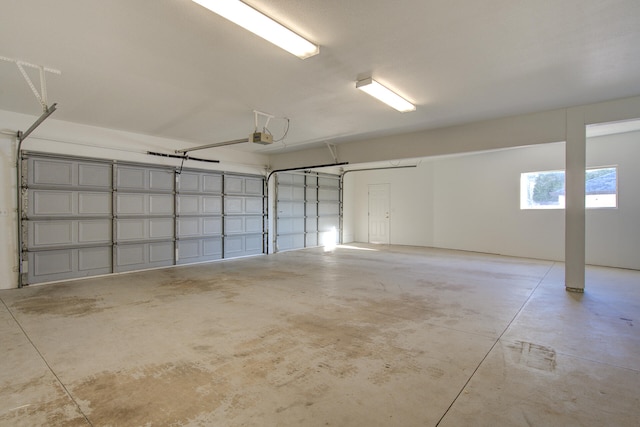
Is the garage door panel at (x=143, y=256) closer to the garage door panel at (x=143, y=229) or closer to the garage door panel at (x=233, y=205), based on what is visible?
the garage door panel at (x=143, y=229)

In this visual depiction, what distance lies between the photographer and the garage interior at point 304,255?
2.16m

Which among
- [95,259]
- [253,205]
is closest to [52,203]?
[95,259]

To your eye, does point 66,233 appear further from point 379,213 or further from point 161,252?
point 379,213

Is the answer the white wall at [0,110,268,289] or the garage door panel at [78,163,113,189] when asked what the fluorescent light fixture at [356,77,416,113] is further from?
the garage door panel at [78,163,113,189]

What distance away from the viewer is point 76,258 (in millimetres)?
5516

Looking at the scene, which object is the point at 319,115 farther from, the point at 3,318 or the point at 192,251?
the point at 3,318

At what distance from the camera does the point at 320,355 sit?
2633 millimetres

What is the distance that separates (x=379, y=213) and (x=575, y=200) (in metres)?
6.62

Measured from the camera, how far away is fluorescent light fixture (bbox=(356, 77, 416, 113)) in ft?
11.9

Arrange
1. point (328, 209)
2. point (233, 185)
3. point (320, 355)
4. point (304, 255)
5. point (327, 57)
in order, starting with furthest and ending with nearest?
1. point (328, 209)
2. point (304, 255)
3. point (233, 185)
4. point (327, 57)
5. point (320, 355)

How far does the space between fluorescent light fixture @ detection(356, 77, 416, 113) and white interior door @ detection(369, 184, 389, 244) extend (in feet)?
21.3

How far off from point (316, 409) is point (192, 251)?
6.01m

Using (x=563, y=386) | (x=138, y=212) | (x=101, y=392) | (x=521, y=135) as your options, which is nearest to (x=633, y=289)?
(x=521, y=135)

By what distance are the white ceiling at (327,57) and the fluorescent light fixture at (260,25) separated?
7 centimetres
